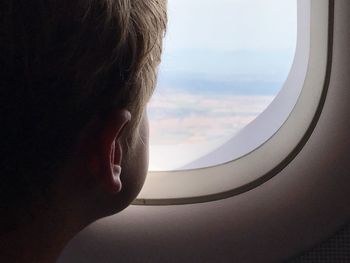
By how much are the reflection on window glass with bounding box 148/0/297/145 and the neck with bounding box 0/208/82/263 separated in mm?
554

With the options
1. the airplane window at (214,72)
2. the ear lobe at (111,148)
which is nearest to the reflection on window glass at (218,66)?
the airplane window at (214,72)

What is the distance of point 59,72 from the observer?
731 millimetres

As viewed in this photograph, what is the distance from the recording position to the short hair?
0.71m

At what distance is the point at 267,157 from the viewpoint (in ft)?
4.27

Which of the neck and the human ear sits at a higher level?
the human ear

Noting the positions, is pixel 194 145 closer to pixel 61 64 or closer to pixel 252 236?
pixel 252 236

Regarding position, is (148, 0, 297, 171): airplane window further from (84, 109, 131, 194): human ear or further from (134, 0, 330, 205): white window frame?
(84, 109, 131, 194): human ear

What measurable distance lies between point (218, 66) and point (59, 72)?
658 mm

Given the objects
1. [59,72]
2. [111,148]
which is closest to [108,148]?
[111,148]

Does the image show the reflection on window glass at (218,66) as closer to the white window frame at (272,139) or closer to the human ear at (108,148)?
the white window frame at (272,139)

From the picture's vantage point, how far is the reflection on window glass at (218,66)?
4.39 feet

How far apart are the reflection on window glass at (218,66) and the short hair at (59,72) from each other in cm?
55

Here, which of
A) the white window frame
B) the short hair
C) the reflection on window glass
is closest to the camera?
the short hair

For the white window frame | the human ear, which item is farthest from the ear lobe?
the white window frame
